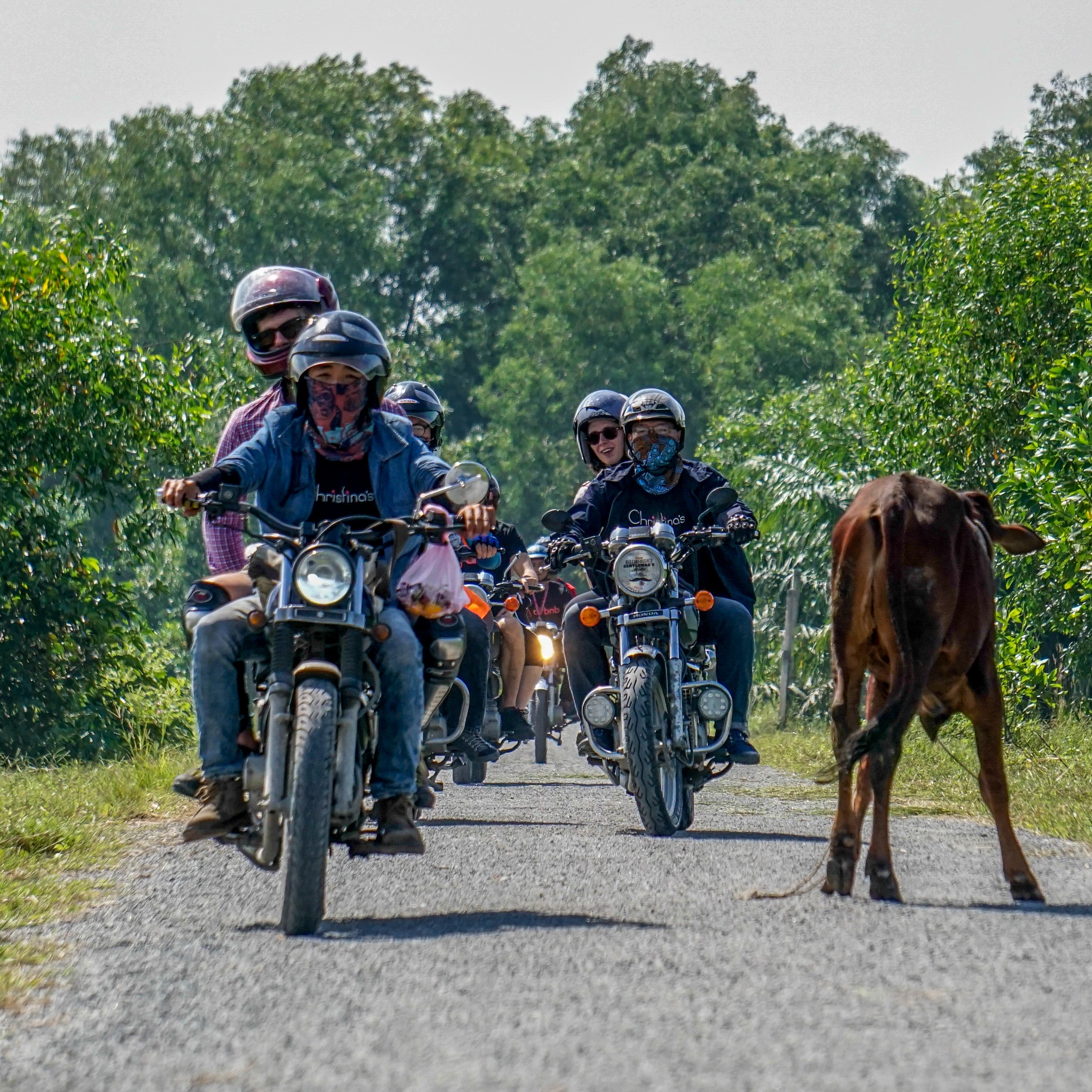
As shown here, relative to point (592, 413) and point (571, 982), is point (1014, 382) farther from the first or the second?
point (571, 982)

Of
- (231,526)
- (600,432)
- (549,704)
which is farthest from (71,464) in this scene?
(231,526)

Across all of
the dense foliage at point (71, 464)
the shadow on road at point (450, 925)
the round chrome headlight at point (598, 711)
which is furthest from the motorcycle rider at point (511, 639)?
the dense foliage at point (71, 464)

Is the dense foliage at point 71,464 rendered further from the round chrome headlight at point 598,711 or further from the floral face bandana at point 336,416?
the floral face bandana at point 336,416

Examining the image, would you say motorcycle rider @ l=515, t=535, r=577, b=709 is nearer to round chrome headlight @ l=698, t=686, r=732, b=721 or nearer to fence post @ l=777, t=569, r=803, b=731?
round chrome headlight @ l=698, t=686, r=732, b=721

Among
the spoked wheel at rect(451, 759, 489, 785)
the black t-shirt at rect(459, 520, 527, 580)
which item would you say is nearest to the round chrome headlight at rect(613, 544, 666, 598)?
the black t-shirt at rect(459, 520, 527, 580)

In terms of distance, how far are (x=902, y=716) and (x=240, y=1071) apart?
3.08 metres

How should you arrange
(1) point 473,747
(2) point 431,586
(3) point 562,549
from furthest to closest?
(1) point 473,747
(3) point 562,549
(2) point 431,586

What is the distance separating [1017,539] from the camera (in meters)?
7.15

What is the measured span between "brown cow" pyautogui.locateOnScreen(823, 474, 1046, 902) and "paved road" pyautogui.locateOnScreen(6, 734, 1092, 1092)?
0.27m

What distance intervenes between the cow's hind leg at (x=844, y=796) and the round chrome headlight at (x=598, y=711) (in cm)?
205

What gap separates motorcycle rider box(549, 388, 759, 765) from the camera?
888 cm

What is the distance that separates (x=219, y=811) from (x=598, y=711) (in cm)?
314

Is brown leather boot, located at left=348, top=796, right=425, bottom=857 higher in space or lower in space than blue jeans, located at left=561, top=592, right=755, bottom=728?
lower

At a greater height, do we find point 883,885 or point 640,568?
point 640,568
